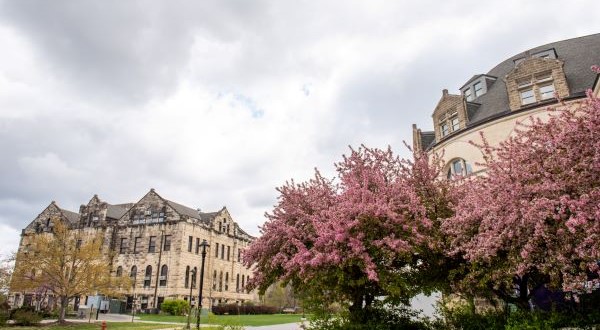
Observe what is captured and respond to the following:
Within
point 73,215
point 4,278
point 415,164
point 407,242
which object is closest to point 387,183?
point 415,164

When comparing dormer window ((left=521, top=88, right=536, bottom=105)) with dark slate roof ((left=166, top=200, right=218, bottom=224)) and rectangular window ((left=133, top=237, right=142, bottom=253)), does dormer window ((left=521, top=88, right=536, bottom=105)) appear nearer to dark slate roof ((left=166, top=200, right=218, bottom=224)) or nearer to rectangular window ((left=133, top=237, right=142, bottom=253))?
dark slate roof ((left=166, top=200, right=218, bottom=224))

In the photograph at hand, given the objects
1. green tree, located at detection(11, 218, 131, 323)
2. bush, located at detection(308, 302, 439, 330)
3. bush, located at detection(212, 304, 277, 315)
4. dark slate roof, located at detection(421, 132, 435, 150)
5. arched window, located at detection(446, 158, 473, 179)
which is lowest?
bush, located at detection(212, 304, 277, 315)

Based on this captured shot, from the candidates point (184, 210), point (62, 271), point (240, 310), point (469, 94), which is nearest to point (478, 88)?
point (469, 94)

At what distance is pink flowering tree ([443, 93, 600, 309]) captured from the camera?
30.1ft

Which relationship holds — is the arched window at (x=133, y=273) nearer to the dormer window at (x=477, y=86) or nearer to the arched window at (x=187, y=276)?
the arched window at (x=187, y=276)

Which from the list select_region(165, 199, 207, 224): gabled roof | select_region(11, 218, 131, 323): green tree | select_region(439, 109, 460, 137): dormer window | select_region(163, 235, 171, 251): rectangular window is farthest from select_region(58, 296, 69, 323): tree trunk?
select_region(439, 109, 460, 137): dormer window

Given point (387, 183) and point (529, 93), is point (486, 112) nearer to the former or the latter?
point (529, 93)

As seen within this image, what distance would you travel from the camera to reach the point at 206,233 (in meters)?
52.9

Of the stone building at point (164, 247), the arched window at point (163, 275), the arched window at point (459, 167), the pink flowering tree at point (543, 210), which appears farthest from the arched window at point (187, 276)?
the pink flowering tree at point (543, 210)

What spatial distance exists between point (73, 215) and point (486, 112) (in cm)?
6138

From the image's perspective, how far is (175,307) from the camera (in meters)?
43.0

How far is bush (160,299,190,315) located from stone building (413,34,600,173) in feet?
103

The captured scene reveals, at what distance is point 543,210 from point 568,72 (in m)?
18.3

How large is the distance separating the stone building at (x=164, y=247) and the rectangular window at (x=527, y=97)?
35.9 metres
